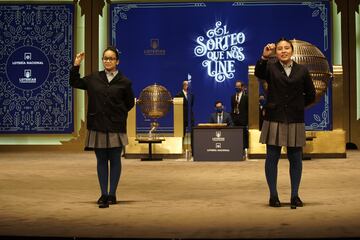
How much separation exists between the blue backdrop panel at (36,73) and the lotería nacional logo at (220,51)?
10.1 ft

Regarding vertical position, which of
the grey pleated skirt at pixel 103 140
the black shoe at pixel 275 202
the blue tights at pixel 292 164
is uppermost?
the grey pleated skirt at pixel 103 140

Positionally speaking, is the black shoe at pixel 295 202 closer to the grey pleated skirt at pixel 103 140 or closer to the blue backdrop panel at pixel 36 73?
the grey pleated skirt at pixel 103 140

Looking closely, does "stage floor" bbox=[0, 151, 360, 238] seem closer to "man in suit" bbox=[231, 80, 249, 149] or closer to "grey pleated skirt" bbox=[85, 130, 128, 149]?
"grey pleated skirt" bbox=[85, 130, 128, 149]

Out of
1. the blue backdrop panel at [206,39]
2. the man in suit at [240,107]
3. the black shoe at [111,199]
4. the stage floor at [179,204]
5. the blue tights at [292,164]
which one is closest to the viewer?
the stage floor at [179,204]

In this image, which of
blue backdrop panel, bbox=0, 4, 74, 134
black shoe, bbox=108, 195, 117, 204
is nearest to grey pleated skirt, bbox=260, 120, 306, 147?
black shoe, bbox=108, 195, 117, 204

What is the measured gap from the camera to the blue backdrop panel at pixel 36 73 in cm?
1374

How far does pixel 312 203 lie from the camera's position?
509cm

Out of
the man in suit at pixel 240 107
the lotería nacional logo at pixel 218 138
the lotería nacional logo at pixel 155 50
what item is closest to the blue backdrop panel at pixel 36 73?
the lotería nacional logo at pixel 155 50

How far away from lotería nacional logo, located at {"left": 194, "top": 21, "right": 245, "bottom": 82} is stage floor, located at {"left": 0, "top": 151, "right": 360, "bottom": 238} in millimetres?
5025

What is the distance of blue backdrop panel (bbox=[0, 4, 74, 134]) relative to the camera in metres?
13.7

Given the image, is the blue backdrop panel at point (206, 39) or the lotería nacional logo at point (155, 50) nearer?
the blue backdrop panel at point (206, 39)

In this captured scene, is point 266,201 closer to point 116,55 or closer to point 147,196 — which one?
point 147,196

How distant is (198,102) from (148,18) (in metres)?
2.26

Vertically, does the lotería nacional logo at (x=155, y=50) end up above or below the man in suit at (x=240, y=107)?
above
